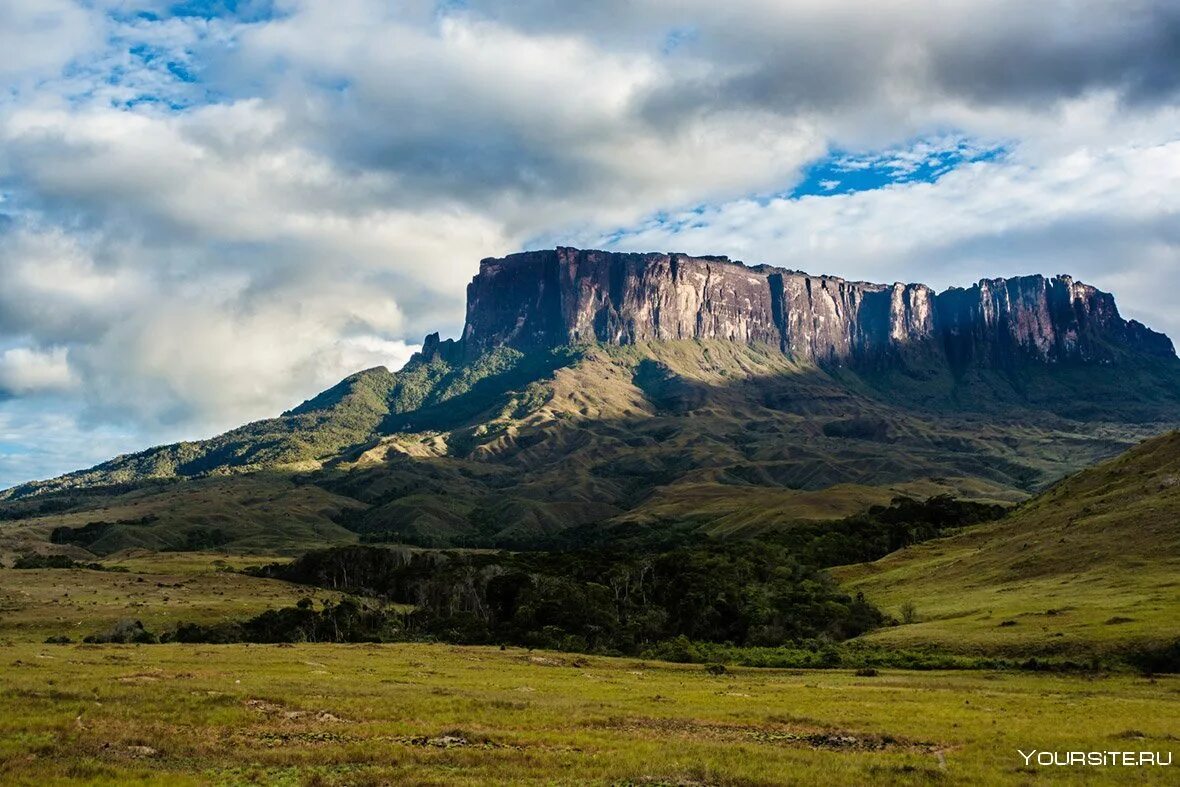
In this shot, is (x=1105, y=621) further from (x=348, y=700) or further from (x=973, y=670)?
(x=348, y=700)

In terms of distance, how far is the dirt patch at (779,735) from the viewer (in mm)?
39938

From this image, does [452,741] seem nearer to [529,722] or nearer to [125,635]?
[529,722]

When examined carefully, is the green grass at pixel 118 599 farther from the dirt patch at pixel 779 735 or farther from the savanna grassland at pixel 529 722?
the dirt patch at pixel 779 735

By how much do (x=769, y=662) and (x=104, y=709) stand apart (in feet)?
204

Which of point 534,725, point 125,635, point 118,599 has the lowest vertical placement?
point 125,635

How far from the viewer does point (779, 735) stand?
42656 millimetres

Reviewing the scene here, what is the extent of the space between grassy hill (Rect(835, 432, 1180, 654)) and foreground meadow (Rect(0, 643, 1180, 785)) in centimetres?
1521

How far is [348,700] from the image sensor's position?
1941 inches

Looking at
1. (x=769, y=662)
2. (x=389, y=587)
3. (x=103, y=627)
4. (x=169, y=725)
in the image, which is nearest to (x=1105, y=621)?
(x=769, y=662)

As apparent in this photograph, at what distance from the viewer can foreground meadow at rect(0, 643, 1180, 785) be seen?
110 feet

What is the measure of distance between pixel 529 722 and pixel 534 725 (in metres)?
0.72

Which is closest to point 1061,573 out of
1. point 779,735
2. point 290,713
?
point 779,735

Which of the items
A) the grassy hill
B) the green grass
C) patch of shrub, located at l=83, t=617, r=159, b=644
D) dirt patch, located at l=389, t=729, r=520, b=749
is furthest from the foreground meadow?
the green grass

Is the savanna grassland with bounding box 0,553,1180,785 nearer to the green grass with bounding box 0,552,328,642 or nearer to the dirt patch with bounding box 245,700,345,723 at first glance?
the dirt patch with bounding box 245,700,345,723
